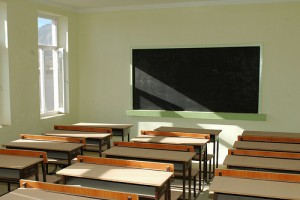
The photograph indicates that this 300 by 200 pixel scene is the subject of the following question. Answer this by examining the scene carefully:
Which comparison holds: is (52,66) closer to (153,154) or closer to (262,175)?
(153,154)

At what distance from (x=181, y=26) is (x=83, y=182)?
155 inches

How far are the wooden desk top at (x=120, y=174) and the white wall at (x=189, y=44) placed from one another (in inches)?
133

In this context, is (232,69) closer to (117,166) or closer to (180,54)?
(180,54)

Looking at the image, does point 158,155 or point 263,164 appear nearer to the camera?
point 263,164

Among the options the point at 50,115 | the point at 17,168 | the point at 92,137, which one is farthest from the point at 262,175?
the point at 50,115

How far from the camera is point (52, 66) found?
6598 mm

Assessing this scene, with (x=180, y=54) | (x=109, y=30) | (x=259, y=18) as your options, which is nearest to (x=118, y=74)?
(x=109, y=30)

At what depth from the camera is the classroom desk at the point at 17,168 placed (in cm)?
317

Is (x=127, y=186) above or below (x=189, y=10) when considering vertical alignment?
below

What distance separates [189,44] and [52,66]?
8.50ft

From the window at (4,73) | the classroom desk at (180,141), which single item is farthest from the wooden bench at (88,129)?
the window at (4,73)

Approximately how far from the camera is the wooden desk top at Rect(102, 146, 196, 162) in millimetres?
3515

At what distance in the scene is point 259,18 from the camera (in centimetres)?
575

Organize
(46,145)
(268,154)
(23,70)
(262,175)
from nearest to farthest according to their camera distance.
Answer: (262,175)
(268,154)
(46,145)
(23,70)
